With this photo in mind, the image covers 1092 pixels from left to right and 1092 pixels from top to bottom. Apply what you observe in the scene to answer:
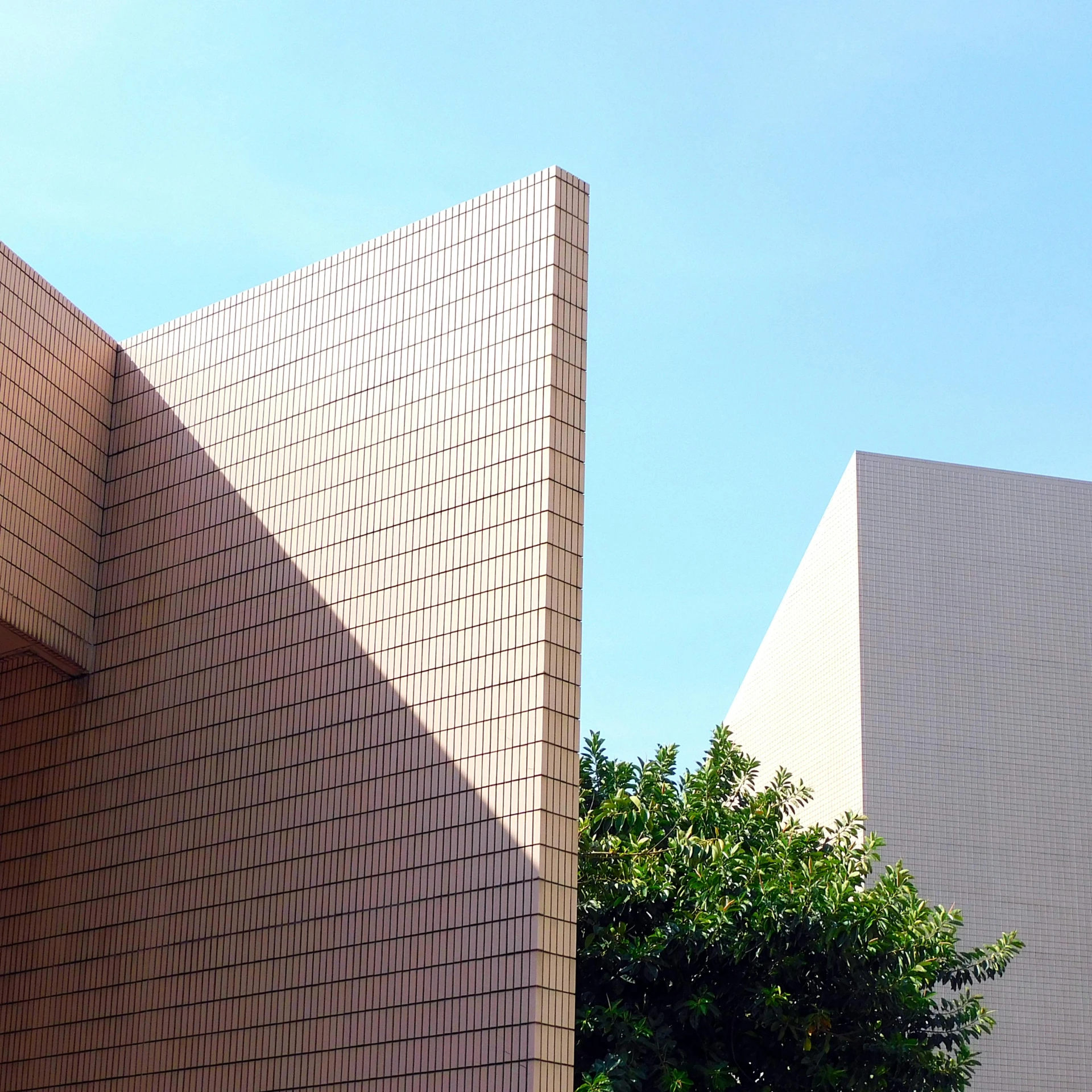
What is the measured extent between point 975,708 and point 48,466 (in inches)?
375

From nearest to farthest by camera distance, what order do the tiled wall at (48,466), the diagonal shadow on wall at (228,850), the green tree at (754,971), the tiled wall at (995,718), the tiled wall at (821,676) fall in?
the diagonal shadow on wall at (228,850) < the tiled wall at (48,466) < the green tree at (754,971) < the tiled wall at (995,718) < the tiled wall at (821,676)

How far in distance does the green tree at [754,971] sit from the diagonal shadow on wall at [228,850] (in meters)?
2.68

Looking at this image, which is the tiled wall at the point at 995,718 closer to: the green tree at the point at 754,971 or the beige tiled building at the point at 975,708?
the beige tiled building at the point at 975,708

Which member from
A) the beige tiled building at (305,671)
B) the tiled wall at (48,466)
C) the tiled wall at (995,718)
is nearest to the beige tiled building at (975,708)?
the tiled wall at (995,718)

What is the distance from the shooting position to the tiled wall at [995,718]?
15336mm

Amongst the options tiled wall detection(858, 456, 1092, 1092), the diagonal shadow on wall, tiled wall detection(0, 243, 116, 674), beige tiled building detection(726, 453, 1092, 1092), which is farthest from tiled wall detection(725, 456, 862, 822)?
tiled wall detection(0, 243, 116, 674)

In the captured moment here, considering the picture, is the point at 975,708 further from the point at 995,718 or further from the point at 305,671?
the point at 305,671

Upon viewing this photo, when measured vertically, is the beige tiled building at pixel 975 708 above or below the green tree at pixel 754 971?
above

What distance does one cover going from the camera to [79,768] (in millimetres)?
10836

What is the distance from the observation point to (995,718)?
16219 millimetres

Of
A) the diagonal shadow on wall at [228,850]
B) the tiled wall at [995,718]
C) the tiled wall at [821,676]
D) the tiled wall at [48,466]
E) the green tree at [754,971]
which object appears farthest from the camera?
the tiled wall at [821,676]

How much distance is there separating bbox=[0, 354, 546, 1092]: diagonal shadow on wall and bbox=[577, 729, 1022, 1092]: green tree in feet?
8.80

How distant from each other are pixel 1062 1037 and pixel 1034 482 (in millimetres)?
5627

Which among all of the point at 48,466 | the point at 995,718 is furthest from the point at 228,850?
the point at 995,718
